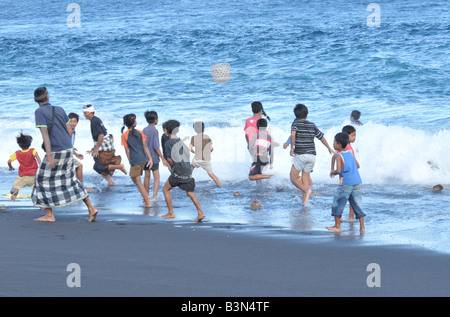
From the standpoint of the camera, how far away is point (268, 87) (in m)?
19.5

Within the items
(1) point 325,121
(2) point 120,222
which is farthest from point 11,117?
(2) point 120,222

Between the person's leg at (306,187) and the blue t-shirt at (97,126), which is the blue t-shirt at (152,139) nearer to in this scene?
the blue t-shirt at (97,126)

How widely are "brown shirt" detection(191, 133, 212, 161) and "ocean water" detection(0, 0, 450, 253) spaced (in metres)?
0.64

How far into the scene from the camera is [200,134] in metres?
9.79

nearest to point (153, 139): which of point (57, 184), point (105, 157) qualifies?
point (105, 157)

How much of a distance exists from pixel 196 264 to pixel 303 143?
3.77 meters

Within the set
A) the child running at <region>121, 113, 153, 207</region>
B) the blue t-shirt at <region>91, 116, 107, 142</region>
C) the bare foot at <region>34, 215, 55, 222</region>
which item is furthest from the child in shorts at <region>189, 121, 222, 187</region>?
the bare foot at <region>34, 215, 55, 222</region>

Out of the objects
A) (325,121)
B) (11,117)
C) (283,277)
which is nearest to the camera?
(283,277)

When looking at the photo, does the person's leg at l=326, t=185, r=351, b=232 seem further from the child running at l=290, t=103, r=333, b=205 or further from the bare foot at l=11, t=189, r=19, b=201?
the bare foot at l=11, t=189, r=19, b=201

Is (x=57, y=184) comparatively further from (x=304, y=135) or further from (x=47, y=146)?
(x=304, y=135)

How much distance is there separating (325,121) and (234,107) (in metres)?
3.20

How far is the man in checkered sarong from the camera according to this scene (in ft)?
21.8

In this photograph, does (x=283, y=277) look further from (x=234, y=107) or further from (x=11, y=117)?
(x=11, y=117)
